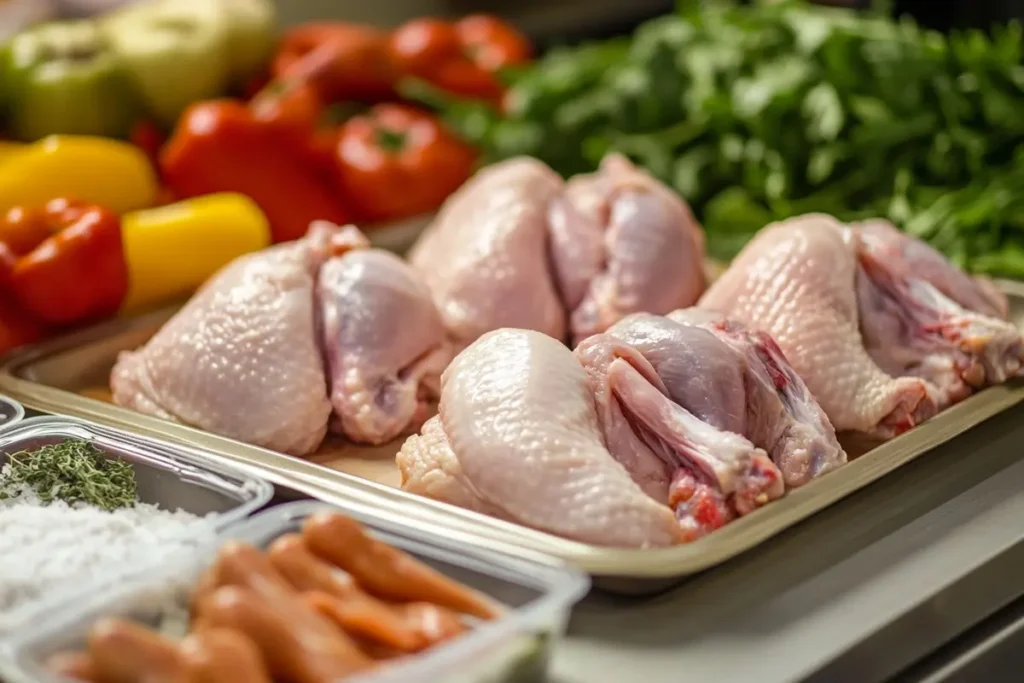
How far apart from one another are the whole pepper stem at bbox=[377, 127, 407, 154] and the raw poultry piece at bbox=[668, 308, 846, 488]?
1.66 meters

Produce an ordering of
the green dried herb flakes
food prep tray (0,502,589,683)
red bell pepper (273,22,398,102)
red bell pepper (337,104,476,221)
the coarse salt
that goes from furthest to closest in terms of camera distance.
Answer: red bell pepper (273,22,398,102), red bell pepper (337,104,476,221), the green dried herb flakes, the coarse salt, food prep tray (0,502,589,683)

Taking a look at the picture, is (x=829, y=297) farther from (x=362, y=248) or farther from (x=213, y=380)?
(x=213, y=380)

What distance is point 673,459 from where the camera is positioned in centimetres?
183

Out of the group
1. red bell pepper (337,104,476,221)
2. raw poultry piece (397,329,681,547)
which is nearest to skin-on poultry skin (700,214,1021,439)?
raw poultry piece (397,329,681,547)

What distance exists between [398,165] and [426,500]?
5.87 ft

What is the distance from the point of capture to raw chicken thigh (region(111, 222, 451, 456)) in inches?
85.8

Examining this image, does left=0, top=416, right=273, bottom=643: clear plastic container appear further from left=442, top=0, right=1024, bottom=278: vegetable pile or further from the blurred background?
the blurred background

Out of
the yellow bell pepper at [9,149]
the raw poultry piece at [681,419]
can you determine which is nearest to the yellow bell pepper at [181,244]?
the yellow bell pepper at [9,149]

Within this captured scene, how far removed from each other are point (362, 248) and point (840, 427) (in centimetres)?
87

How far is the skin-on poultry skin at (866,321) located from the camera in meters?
2.14

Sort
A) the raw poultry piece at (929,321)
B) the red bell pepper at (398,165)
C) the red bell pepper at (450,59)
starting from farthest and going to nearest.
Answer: the red bell pepper at (450,59)
the red bell pepper at (398,165)
the raw poultry piece at (929,321)

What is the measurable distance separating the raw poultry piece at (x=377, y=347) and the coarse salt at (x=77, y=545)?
525 millimetres

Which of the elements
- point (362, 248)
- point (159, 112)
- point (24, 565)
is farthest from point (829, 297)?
point (159, 112)

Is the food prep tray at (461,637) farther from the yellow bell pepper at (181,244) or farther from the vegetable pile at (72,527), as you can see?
the yellow bell pepper at (181,244)
